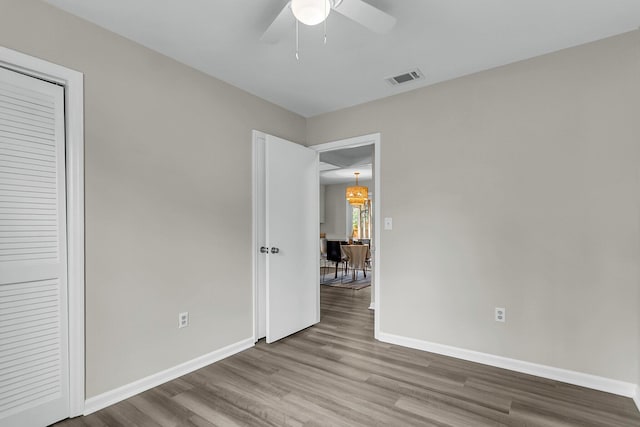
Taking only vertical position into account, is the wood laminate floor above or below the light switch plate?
below

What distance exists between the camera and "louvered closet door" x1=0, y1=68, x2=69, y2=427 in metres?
1.78

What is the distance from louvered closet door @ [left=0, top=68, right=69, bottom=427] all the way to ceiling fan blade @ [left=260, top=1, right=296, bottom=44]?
1369 mm

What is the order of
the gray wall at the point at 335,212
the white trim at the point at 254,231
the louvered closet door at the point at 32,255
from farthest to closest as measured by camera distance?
the gray wall at the point at 335,212 → the white trim at the point at 254,231 → the louvered closet door at the point at 32,255

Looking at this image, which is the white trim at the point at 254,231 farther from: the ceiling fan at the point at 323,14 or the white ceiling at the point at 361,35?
the ceiling fan at the point at 323,14

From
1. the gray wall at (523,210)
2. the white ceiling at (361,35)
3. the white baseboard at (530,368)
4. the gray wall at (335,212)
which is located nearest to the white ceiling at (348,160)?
the gray wall at (335,212)

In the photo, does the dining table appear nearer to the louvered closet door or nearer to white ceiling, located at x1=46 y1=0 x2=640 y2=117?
white ceiling, located at x1=46 y1=0 x2=640 y2=117

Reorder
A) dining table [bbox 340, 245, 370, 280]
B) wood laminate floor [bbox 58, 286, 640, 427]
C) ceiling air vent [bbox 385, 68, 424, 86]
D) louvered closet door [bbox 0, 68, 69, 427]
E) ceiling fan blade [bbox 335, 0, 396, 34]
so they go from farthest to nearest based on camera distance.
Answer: dining table [bbox 340, 245, 370, 280] → ceiling air vent [bbox 385, 68, 424, 86] → wood laminate floor [bbox 58, 286, 640, 427] → louvered closet door [bbox 0, 68, 69, 427] → ceiling fan blade [bbox 335, 0, 396, 34]

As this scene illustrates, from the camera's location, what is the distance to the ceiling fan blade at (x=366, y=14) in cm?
157

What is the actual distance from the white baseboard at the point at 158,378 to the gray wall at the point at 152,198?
0.04 meters

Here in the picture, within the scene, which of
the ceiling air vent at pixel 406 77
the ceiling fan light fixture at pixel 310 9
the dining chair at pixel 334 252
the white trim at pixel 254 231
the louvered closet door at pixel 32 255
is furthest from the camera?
the dining chair at pixel 334 252

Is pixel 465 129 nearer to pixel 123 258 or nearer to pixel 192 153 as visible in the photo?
pixel 192 153

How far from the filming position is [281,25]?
68.9 inches

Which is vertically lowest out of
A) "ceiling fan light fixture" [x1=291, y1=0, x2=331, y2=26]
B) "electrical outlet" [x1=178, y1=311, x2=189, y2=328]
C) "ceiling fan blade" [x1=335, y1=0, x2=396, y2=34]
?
"electrical outlet" [x1=178, y1=311, x2=189, y2=328]

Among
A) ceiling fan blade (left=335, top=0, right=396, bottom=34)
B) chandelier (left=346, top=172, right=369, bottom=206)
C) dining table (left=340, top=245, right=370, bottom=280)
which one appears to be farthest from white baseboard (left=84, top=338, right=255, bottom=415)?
chandelier (left=346, top=172, right=369, bottom=206)
